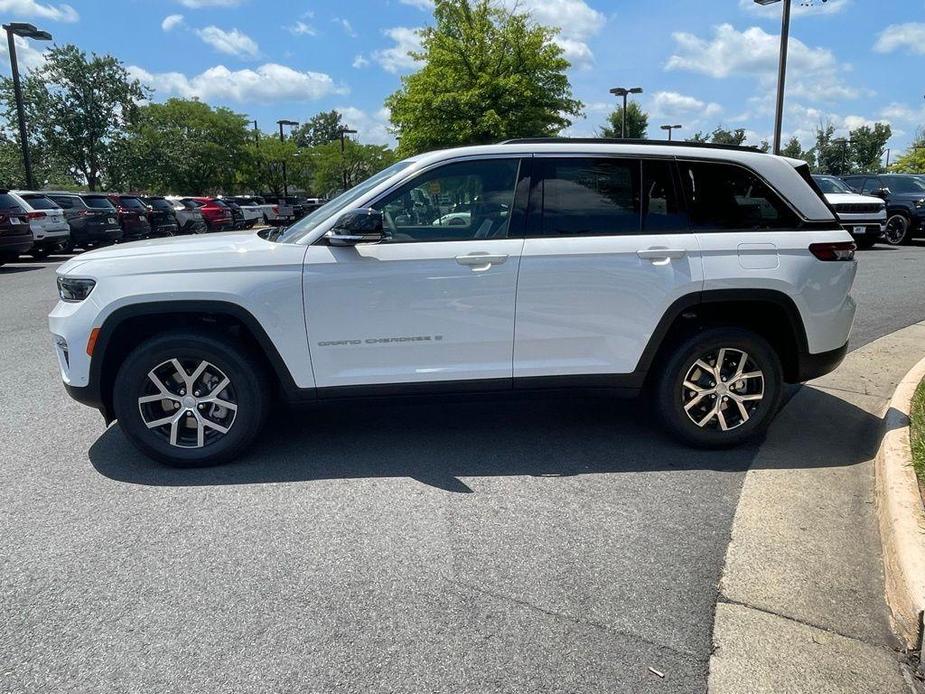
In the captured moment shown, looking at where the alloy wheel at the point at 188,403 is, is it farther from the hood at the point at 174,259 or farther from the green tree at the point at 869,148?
the green tree at the point at 869,148

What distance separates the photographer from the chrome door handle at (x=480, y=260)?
4020 millimetres

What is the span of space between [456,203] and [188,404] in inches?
79.4

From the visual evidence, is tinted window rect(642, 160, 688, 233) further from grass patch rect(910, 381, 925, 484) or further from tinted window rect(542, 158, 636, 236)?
grass patch rect(910, 381, 925, 484)

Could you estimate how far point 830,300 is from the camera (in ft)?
14.1

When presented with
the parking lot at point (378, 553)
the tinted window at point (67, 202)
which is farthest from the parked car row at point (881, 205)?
the tinted window at point (67, 202)

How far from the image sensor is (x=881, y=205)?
16.9 meters

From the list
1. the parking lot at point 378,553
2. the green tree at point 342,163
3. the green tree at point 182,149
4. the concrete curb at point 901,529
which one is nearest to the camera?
the parking lot at point 378,553

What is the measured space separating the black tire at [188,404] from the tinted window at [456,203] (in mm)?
1191

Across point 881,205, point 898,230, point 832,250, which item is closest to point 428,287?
point 832,250

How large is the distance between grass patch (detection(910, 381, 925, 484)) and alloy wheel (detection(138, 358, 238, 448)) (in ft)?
12.4


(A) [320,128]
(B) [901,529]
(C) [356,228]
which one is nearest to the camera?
(B) [901,529]

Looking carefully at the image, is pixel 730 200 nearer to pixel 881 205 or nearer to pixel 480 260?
pixel 480 260

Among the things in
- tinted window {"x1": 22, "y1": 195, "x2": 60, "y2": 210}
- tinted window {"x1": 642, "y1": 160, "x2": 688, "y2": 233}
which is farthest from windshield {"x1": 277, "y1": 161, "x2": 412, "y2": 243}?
tinted window {"x1": 22, "y1": 195, "x2": 60, "y2": 210}

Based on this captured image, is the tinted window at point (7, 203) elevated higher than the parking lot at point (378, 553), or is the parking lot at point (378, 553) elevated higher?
the tinted window at point (7, 203)
